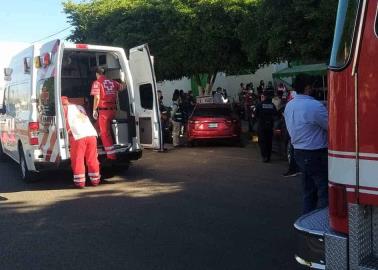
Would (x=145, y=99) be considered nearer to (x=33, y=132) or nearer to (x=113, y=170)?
(x=113, y=170)

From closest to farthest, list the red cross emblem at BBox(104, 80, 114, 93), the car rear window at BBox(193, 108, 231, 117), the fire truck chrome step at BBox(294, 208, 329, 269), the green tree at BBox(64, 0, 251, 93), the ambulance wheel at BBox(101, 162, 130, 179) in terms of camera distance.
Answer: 1. the fire truck chrome step at BBox(294, 208, 329, 269)
2. the red cross emblem at BBox(104, 80, 114, 93)
3. the ambulance wheel at BBox(101, 162, 130, 179)
4. the car rear window at BBox(193, 108, 231, 117)
5. the green tree at BBox(64, 0, 251, 93)

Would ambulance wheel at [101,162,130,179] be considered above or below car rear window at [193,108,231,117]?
below

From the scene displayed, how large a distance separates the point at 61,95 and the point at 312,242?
26.9 ft

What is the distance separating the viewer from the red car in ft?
54.9

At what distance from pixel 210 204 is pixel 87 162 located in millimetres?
2954

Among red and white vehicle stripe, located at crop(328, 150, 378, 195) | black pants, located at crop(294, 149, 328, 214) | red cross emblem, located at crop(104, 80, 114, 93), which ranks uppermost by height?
red cross emblem, located at crop(104, 80, 114, 93)

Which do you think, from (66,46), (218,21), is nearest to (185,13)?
(218,21)

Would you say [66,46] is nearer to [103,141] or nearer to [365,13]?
[103,141]

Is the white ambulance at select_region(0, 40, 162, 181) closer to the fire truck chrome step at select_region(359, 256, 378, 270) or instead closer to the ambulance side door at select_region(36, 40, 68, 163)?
the ambulance side door at select_region(36, 40, 68, 163)

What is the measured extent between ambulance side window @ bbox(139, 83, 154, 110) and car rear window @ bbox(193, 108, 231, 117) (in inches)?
228

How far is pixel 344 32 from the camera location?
3.50m

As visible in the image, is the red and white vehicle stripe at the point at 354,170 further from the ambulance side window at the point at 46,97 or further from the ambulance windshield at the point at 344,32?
the ambulance side window at the point at 46,97

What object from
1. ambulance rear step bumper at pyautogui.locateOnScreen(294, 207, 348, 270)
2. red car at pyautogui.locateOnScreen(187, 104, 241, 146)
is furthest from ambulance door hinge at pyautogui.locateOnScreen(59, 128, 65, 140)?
red car at pyautogui.locateOnScreen(187, 104, 241, 146)

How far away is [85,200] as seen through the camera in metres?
9.20
